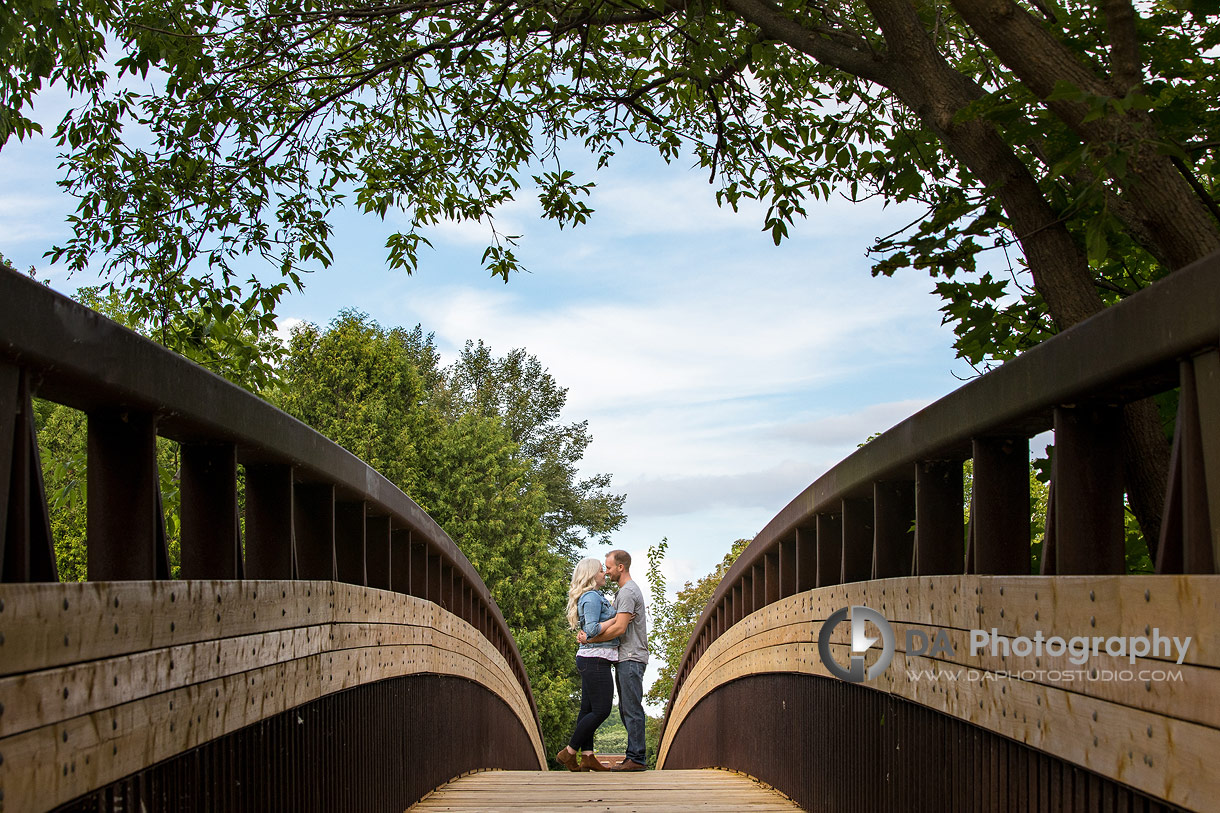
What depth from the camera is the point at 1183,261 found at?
3.48m

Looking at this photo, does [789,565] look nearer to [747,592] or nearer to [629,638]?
[747,592]

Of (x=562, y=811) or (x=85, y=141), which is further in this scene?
(x=85, y=141)

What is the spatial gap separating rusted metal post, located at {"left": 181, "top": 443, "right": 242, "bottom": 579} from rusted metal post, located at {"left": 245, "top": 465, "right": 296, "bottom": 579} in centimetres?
53

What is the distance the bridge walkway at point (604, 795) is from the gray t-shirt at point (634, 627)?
1.05 metres

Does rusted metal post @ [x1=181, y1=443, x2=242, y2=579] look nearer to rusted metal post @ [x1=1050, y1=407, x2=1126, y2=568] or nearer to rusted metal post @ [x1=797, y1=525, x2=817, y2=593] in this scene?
rusted metal post @ [x1=1050, y1=407, x2=1126, y2=568]

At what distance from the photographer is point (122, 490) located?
2453mm

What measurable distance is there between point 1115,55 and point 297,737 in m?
3.18

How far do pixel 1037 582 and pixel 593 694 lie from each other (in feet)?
22.2

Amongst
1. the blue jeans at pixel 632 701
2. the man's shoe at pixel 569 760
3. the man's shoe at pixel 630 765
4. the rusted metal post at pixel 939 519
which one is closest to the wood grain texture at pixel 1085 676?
the rusted metal post at pixel 939 519

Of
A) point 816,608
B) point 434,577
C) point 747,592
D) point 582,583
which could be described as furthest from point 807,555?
point 582,583

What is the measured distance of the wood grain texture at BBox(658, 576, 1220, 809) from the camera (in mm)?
1899

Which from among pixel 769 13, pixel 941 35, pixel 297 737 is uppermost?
pixel 941 35

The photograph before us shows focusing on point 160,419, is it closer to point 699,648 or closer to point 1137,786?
point 1137,786

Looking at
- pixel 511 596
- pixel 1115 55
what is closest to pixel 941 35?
pixel 1115 55
